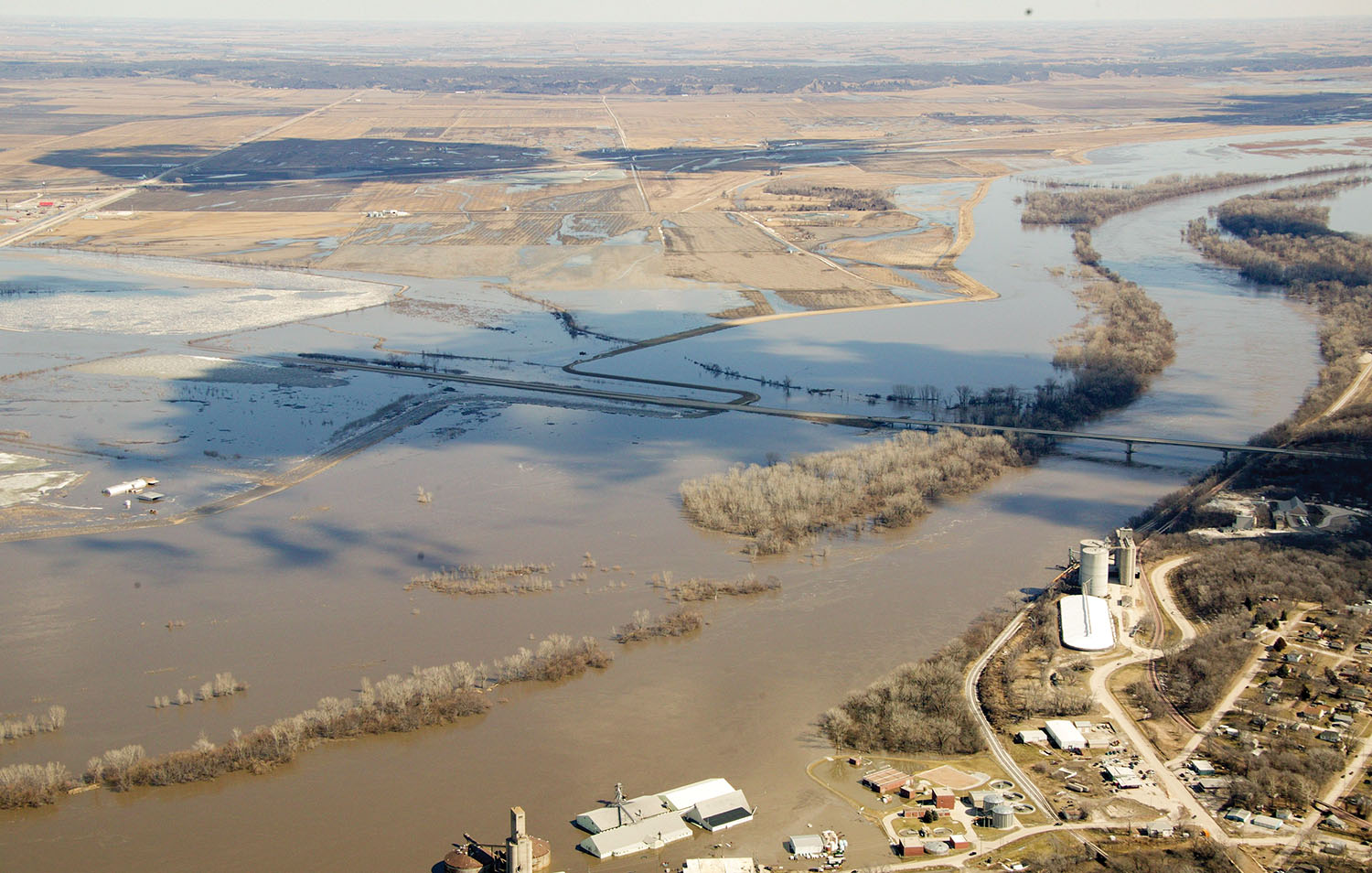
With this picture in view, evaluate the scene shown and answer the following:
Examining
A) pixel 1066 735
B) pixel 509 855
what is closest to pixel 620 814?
pixel 509 855

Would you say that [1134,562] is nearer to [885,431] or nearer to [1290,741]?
[1290,741]

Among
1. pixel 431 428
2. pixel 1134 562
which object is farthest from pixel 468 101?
pixel 1134 562

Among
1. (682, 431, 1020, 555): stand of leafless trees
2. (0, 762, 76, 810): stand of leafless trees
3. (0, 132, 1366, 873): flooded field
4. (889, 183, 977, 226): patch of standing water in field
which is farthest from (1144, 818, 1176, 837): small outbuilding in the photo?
(889, 183, 977, 226): patch of standing water in field

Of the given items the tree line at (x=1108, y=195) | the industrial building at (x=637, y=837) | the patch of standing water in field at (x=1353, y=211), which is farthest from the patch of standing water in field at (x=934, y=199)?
the industrial building at (x=637, y=837)

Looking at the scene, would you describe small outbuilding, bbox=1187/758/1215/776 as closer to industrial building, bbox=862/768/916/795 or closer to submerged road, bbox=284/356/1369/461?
industrial building, bbox=862/768/916/795

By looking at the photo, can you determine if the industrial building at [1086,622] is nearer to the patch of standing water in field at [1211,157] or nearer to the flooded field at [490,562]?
the flooded field at [490,562]

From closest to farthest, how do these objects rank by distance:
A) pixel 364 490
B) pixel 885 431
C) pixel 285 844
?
pixel 285 844 < pixel 364 490 < pixel 885 431
